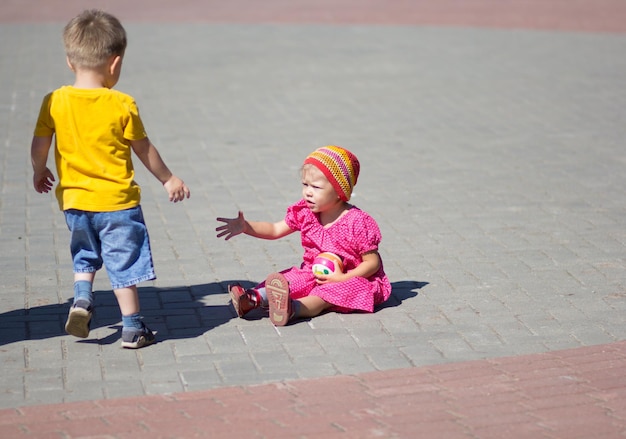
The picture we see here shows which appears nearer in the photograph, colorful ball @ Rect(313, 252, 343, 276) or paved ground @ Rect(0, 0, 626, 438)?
paved ground @ Rect(0, 0, 626, 438)

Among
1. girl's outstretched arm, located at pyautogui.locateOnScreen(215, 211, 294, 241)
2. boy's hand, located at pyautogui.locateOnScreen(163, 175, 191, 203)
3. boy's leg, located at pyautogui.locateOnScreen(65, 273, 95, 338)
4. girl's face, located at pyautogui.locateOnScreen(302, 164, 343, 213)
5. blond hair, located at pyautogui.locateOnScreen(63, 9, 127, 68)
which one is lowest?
boy's leg, located at pyautogui.locateOnScreen(65, 273, 95, 338)

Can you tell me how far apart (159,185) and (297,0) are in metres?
15.1

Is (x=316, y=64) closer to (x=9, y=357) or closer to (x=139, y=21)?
(x=139, y=21)

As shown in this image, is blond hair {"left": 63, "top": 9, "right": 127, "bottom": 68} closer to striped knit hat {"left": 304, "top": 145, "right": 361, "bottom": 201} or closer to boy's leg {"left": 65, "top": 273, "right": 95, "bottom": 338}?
boy's leg {"left": 65, "top": 273, "right": 95, "bottom": 338}

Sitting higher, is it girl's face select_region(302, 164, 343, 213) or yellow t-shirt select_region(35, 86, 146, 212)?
yellow t-shirt select_region(35, 86, 146, 212)

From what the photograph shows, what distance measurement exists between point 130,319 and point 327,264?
3.79 ft

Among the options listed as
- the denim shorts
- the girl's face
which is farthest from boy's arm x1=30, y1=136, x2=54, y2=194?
the girl's face

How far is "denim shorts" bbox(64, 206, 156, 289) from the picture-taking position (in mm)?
4828

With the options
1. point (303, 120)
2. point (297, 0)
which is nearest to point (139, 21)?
point (297, 0)

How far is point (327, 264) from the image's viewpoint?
18.1 ft

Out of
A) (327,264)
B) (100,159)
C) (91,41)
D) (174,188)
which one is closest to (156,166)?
(174,188)

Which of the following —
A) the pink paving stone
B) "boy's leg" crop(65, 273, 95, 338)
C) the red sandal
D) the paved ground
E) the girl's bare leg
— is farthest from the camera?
the girl's bare leg

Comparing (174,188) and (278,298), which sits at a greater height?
(174,188)

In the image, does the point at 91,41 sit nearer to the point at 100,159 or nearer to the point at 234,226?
the point at 100,159
